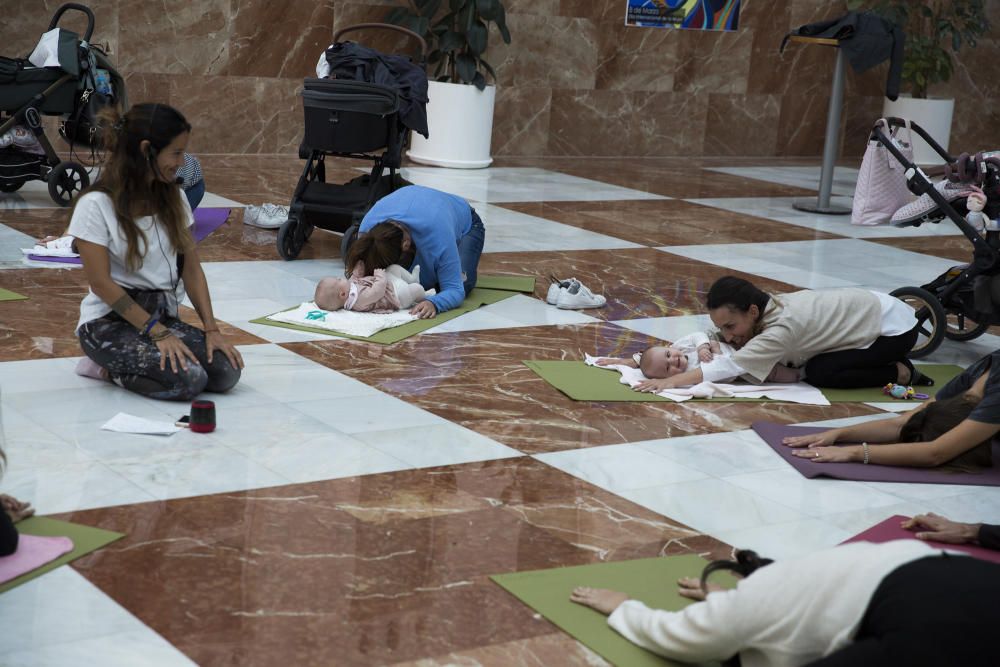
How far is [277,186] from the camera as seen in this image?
8.72m

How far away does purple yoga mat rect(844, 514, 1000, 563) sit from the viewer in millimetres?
3090

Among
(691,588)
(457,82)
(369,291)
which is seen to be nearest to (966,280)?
(369,291)

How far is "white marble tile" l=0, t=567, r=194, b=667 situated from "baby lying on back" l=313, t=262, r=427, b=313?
2.62 meters

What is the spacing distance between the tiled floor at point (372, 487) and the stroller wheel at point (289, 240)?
75mm

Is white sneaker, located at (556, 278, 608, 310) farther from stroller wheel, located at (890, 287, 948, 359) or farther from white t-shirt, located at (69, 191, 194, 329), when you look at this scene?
white t-shirt, located at (69, 191, 194, 329)

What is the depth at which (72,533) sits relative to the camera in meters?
2.96

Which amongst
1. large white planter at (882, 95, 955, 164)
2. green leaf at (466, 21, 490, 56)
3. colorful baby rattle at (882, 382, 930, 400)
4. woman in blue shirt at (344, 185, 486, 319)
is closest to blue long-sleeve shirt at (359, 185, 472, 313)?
woman in blue shirt at (344, 185, 486, 319)

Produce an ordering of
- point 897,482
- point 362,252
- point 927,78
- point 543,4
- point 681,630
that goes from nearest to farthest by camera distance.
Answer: point 681,630 → point 897,482 → point 362,252 → point 543,4 → point 927,78

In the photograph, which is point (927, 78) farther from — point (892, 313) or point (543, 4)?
point (892, 313)

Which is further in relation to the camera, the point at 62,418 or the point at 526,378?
the point at 526,378

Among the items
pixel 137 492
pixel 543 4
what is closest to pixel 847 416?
pixel 137 492

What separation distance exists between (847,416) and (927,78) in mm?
8801

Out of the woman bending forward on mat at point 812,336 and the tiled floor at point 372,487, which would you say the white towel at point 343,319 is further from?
the woman bending forward on mat at point 812,336

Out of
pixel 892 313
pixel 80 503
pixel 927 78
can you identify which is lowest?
pixel 80 503
